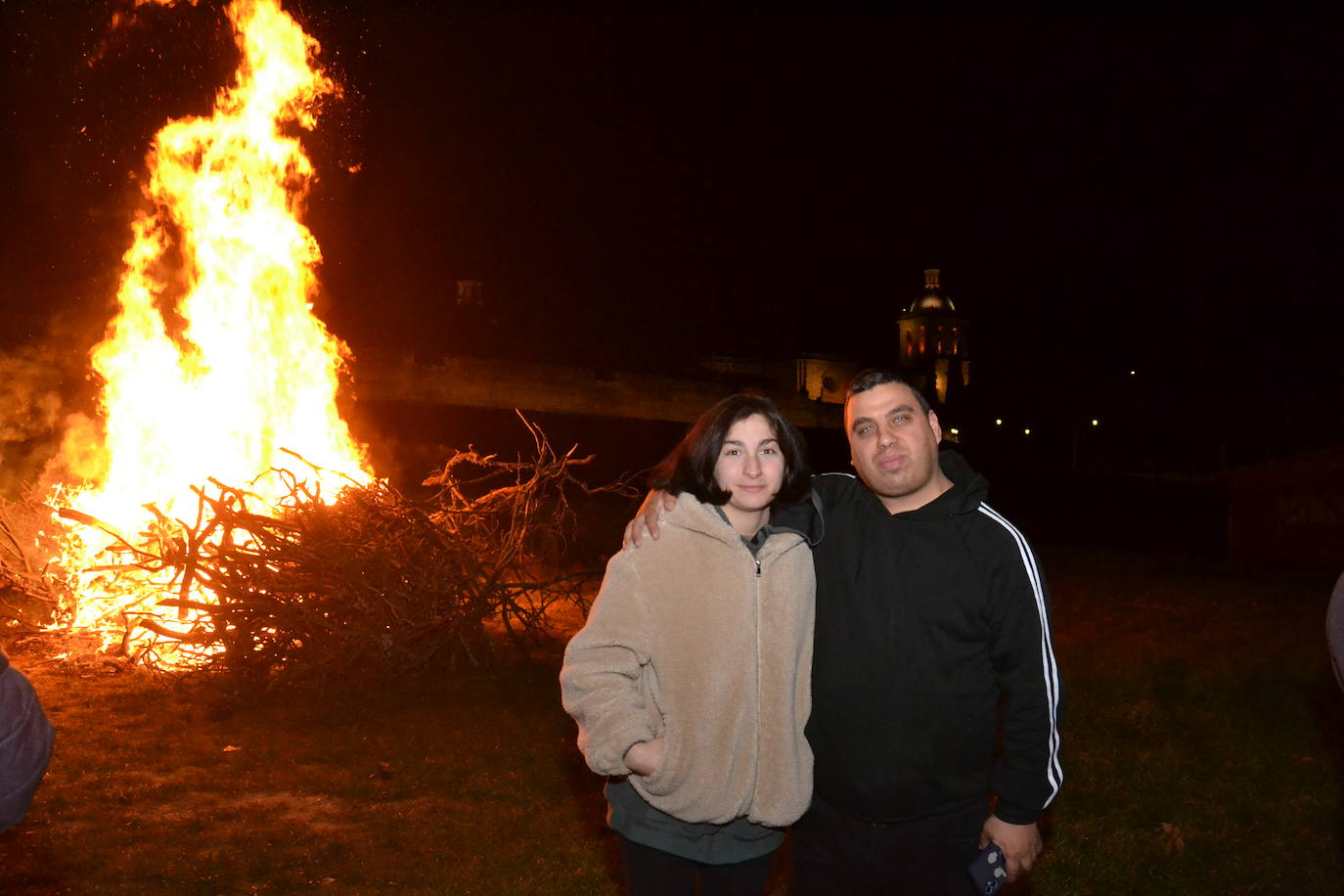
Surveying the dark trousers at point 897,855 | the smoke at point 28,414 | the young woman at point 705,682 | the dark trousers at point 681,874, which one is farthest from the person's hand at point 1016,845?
the smoke at point 28,414

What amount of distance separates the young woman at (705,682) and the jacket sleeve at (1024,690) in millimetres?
560

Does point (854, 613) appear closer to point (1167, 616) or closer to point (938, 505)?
point (938, 505)

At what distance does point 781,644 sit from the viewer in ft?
8.53

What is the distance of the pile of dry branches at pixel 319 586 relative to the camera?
7348mm

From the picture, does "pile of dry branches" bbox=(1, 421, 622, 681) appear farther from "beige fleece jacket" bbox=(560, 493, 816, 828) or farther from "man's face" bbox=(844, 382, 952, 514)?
"man's face" bbox=(844, 382, 952, 514)

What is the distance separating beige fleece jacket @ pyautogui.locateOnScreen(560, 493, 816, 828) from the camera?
2.53m

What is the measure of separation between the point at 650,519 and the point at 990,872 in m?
1.38

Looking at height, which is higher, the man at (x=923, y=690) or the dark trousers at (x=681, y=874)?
the man at (x=923, y=690)

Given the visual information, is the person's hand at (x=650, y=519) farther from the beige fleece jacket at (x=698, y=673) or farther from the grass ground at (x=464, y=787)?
the grass ground at (x=464, y=787)

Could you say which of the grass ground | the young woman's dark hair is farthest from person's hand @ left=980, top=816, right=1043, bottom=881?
the grass ground

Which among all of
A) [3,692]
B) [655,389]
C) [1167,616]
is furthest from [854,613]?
[655,389]

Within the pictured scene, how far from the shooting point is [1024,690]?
8.79ft

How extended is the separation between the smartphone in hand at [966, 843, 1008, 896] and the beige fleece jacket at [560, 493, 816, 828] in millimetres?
530

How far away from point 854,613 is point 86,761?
211 inches
